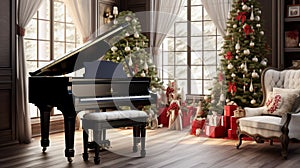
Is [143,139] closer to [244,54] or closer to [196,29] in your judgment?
[244,54]

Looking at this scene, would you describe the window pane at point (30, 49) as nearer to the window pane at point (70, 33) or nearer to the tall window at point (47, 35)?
the tall window at point (47, 35)

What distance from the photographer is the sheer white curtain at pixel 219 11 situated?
7945 mm

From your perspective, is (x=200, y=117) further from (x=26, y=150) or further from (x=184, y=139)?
(x=26, y=150)

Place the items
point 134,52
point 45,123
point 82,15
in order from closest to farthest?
point 45,123
point 82,15
point 134,52

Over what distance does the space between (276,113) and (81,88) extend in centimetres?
270

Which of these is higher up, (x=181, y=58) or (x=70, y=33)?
(x=70, y=33)

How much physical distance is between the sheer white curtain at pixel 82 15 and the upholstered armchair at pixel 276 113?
11.0ft

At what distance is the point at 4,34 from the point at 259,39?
4.06m

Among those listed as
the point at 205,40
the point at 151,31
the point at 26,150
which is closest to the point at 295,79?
the point at 205,40

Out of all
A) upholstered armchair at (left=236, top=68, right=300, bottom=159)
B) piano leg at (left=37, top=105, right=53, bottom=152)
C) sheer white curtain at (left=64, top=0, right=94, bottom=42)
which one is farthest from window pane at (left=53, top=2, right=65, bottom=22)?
upholstered armchair at (left=236, top=68, right=300, bottom=159)

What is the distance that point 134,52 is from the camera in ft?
26.3

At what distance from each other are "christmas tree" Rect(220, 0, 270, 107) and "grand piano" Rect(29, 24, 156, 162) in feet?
5.89

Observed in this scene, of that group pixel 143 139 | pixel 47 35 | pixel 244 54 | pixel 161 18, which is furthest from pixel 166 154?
pixel 161 18

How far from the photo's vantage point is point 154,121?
26.7ft
